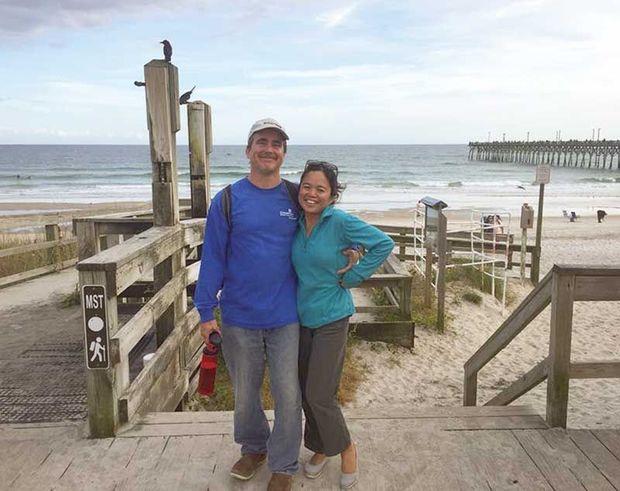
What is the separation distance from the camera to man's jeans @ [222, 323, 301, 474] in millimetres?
2682

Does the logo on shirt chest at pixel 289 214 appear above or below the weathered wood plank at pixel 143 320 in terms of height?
above

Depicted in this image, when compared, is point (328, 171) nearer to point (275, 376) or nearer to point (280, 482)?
point (275, 376)

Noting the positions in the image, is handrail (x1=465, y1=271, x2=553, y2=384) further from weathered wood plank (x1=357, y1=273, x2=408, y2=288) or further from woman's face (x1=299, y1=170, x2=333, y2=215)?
weathered wood plank (x1=357, y1=273, x2=408, y2=288)

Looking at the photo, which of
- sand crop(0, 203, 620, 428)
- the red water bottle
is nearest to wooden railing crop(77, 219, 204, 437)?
the red water bottle

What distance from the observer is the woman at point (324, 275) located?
2.62m

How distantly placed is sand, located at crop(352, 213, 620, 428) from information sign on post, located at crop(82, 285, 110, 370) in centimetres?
319

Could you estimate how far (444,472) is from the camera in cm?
286

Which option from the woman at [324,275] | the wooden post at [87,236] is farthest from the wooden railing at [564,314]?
the wooden post at [87,236]

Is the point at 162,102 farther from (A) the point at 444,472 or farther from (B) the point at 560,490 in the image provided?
(B) the point at 560,490

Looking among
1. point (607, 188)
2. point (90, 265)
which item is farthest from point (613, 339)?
point (607, 188)

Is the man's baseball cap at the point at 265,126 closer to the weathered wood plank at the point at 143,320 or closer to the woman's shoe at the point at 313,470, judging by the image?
the weathered wood plank at the point at 143,320

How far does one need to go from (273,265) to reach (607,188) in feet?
145

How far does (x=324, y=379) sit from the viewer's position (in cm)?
266

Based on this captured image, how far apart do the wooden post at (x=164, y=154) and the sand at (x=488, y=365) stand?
234 centimetres
